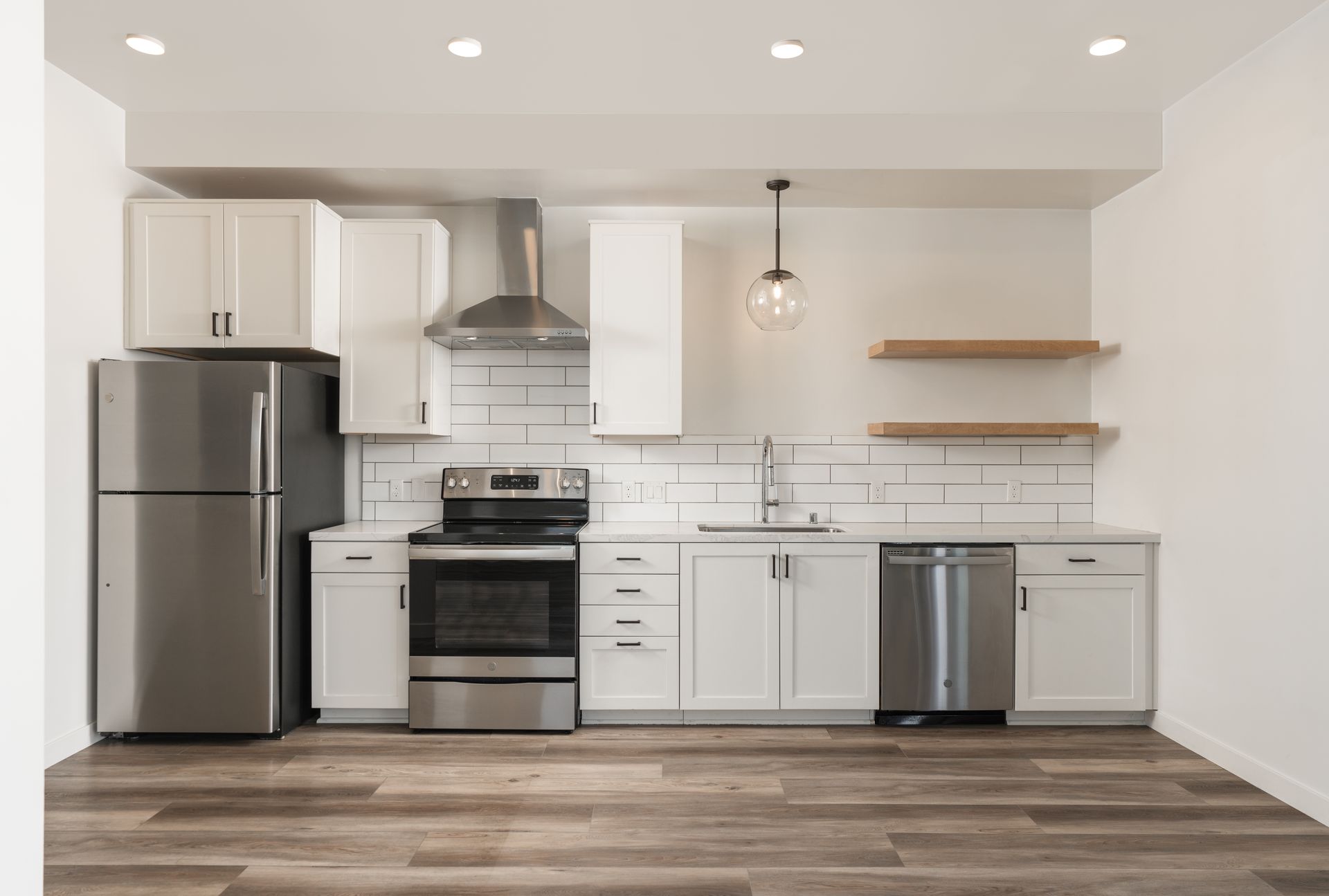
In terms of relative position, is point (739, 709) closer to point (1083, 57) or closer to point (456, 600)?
point (456, 600)

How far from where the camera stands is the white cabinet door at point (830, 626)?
133 inches

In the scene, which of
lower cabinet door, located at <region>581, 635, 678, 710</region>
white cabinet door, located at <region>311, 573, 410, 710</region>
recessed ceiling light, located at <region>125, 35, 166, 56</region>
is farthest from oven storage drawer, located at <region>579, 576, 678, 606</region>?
recessed ceiling light, located at <region>125, 35, 166, 56</region>

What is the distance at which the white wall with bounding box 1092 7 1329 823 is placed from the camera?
8.43 feet

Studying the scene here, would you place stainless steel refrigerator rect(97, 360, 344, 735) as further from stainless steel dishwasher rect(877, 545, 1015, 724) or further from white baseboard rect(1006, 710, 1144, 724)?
white baseboard rect(1006, 710, 1144, 724)

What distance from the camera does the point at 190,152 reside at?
10.9 ft

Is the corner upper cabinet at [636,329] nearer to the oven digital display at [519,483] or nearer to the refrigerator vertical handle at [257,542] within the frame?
the oven digital display at [519,483]

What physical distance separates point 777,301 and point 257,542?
240 centimetres

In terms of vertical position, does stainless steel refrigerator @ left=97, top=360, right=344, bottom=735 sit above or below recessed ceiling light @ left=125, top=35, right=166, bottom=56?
below

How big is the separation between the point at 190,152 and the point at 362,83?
0.91m

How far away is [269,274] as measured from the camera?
11.2 feet

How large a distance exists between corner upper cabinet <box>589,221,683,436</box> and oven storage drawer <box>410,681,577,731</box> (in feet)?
3.93

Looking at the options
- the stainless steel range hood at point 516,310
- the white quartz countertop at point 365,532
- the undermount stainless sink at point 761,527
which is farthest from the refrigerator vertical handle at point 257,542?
the undermount stainless sink at point 761,527

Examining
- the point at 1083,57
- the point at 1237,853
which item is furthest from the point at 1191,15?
the point at 1237,853

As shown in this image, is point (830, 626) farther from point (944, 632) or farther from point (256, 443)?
point (256, 443)
